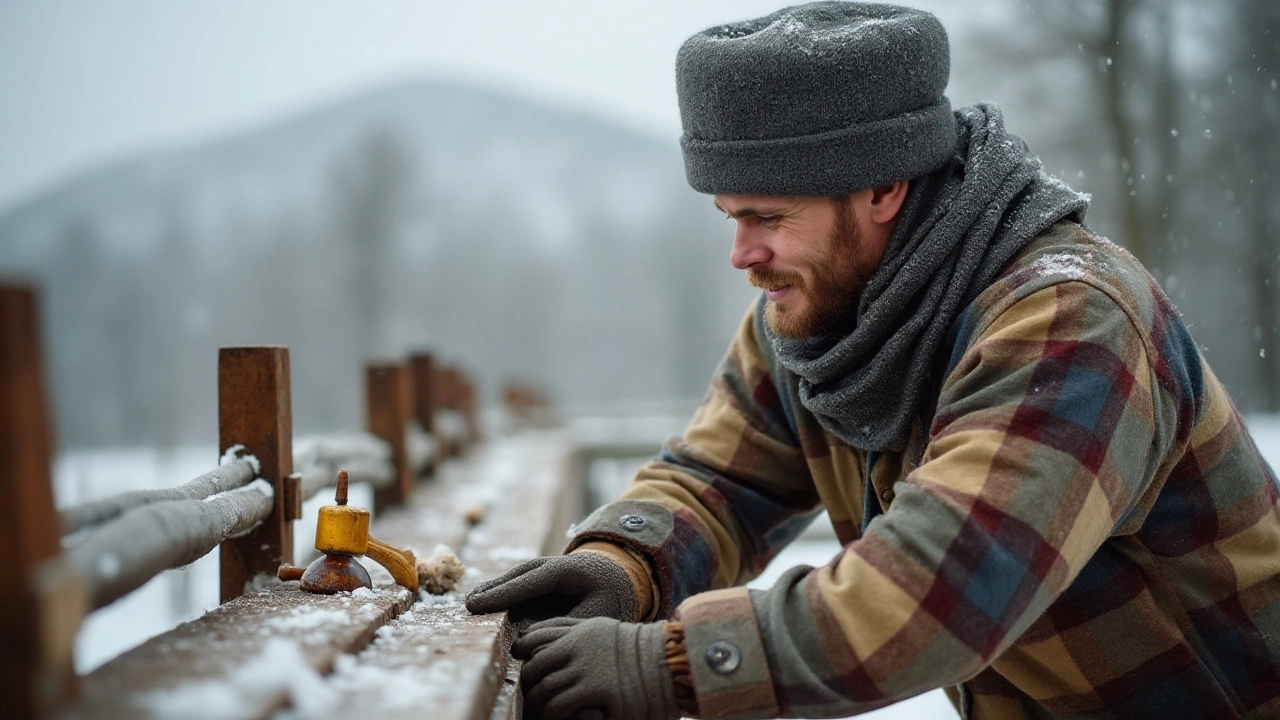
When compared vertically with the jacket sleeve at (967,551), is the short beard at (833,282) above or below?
above

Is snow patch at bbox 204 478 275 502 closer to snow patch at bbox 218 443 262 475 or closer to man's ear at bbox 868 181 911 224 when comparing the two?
snow patch at bbox 218 443 262 475

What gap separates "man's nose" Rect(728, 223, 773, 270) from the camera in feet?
6.47

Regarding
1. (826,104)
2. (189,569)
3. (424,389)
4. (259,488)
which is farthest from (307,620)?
(424,389)

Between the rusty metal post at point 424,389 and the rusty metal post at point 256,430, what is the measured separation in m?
3.37

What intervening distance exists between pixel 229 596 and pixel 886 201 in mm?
1427

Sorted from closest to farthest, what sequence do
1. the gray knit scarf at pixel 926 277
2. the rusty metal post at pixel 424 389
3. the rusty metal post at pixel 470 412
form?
the gray knit scarf at pixel 926 277 → the rusty metal post at pixel 424 389 → the rusty metal post at pixel 470 412

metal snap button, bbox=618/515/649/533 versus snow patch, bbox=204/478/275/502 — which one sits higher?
snow patch, bbox=204/478/275/502

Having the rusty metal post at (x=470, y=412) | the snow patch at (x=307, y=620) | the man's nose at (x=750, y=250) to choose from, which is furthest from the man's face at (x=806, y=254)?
the rusty metal post at (x=470, y=412)

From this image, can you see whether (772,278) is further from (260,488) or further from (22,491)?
(22,491)

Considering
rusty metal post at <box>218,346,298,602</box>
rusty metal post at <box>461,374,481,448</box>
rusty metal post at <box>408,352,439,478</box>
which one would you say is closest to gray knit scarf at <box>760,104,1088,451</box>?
rusty metal post at <box>218,346,298,602</box>

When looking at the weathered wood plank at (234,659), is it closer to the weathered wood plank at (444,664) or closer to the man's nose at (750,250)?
the weathered wood plank at (444,664)

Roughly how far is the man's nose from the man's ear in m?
0.20

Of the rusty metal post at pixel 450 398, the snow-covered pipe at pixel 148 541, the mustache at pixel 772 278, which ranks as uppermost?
the mustache at pixel 772 278

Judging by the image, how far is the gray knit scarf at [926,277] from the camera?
181cm
